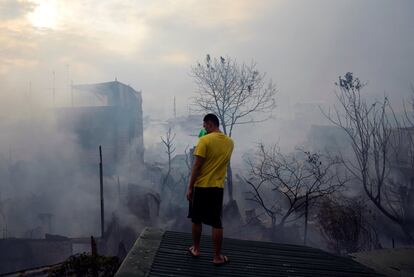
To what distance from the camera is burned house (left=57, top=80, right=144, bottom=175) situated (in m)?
25.1

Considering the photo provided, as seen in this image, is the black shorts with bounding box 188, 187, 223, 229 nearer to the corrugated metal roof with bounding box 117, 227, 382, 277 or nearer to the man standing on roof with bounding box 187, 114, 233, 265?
the man standing on roof with bounding box 187, 114, 233, 265

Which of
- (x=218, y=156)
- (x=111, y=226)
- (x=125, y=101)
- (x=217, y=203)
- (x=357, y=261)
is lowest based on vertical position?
(x=111, y=226)

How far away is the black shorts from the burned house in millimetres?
21736

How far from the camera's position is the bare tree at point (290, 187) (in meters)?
11.5

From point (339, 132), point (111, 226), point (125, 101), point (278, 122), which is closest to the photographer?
point (111, 226)

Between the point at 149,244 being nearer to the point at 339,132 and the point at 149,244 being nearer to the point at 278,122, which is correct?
the point at 339,132

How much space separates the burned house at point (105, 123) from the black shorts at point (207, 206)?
71.3 ft

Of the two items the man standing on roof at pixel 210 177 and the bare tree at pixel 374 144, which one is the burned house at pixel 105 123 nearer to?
the bare tree at pixel 374 144

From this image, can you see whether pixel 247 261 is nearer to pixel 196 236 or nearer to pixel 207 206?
pixel 196 236

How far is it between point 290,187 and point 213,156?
10120 millimetres

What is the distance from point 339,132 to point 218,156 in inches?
1063

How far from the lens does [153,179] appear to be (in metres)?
26.3

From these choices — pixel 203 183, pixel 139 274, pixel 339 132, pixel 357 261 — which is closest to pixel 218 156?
pixel 203 183

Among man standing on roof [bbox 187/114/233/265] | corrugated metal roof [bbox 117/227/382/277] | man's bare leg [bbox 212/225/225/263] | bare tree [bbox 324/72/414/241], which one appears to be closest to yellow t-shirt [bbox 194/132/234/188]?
man standing on roof [bbox 187/114/233/265]
